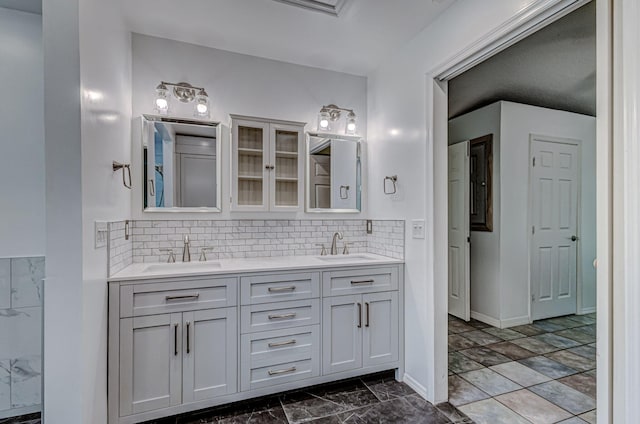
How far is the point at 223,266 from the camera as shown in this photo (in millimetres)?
2219

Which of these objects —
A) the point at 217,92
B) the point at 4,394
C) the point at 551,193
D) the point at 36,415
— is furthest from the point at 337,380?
the point at 551,193

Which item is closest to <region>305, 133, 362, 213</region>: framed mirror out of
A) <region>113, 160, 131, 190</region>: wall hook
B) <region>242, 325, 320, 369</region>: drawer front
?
<region>242, 325, 320, 369</region>: drawer front

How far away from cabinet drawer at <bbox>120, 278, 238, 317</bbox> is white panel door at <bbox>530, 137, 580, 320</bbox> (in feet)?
11.2

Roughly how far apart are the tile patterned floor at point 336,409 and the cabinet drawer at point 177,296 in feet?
2.25

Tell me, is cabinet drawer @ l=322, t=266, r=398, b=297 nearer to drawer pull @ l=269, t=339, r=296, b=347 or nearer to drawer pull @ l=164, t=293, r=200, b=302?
drawer pull @ l=269, t=339, r=296, b=347

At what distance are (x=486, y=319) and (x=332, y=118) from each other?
9.18ft

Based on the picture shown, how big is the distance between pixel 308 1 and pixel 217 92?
0.99 meters

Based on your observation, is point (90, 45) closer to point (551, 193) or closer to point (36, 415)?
point (36, 415)

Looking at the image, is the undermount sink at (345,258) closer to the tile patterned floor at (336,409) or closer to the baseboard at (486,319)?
the tile patterned floor at (336,409)

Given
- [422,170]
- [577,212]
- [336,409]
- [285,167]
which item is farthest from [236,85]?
[577,212]

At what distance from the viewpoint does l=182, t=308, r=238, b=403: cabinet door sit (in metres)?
1.94

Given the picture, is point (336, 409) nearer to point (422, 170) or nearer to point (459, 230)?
point (422, 170)

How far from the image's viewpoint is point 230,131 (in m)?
2.55

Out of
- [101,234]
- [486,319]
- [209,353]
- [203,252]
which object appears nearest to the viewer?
[101,234]
